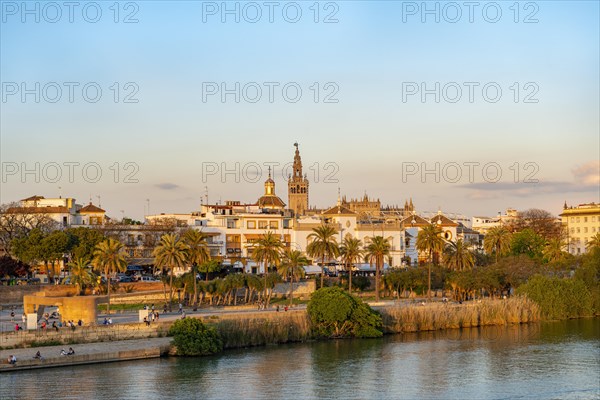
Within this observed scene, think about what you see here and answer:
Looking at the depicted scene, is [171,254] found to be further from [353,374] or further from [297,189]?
[297,189]

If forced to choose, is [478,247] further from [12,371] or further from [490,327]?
[12,371]

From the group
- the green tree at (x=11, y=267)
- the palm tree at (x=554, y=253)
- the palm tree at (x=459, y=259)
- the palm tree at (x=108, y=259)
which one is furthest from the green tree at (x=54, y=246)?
the palm tree at (x=554, y=253)

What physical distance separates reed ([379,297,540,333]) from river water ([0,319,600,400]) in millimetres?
4462

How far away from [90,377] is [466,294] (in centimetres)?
4419

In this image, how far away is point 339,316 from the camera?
60.4 meters

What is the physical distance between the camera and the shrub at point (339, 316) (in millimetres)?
60312

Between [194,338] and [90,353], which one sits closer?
[90,353]

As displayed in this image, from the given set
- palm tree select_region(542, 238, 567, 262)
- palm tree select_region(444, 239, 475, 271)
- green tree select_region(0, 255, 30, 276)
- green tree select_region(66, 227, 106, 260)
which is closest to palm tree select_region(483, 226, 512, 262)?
palm tree select_region(542, 238, 567, 262)

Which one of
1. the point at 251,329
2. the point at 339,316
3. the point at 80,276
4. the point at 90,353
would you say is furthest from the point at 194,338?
the point at 80,276

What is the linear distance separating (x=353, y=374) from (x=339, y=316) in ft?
41.9

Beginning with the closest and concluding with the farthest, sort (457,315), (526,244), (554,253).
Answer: (457,315), (554,253), (526,244)

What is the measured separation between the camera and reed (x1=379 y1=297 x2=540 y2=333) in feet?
212

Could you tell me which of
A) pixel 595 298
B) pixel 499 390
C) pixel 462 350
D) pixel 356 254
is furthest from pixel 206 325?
pixel 595 298

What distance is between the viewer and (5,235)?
93.8 m
